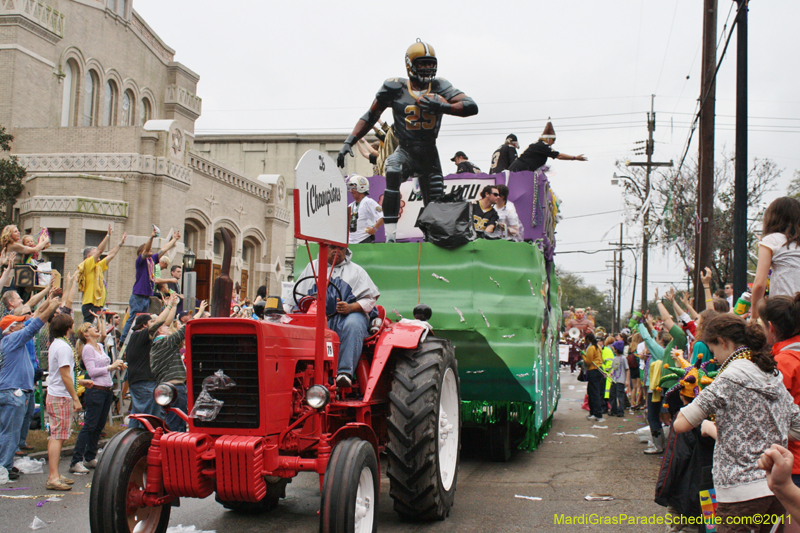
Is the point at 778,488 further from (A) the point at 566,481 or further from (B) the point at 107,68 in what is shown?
(B) the point at 107,68

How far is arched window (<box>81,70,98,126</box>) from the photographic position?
1030 inches

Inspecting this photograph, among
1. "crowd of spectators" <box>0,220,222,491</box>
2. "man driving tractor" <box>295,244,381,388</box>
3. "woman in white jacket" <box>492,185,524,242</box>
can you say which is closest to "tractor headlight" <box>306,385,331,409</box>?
"man driving tractor" <box>295,244,381,388</box>

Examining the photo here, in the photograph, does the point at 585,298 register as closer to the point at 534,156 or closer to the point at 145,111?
the point at 145,111

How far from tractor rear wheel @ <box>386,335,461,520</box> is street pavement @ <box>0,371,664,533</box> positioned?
19 centimetres

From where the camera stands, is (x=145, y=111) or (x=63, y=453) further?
(x=145, y=111)

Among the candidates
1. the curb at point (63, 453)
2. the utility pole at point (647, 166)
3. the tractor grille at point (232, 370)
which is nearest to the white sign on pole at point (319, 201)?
the tractor grille at point (232, 370)

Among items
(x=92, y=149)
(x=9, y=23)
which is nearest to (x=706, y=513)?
(x=92, y=149)

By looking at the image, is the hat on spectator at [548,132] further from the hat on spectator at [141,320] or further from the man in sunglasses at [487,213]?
the hat on spectator at [141,320]

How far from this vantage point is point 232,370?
165 inches

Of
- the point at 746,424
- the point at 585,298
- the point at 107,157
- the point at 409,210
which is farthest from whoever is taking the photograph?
the point at 585,298

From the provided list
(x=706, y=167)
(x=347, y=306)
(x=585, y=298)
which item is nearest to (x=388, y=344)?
(x=347, y=306)

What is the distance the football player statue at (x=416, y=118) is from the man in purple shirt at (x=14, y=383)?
3.51m

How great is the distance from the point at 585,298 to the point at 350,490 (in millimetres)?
97561

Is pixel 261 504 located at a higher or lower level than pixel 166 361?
lower
